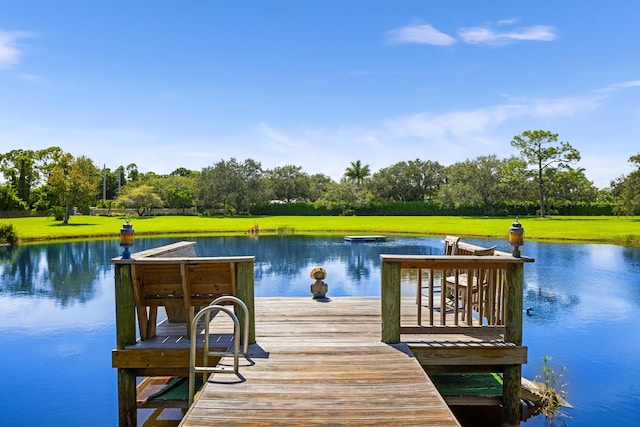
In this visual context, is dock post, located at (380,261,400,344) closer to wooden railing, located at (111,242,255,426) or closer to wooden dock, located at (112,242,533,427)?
wooden dock, located at (112,242,533,427)

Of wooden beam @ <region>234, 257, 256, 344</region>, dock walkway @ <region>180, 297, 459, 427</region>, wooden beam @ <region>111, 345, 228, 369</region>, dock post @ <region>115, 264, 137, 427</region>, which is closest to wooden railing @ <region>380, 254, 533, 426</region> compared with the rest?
dock walkway @ <region>180, 297, 459, 427</region>

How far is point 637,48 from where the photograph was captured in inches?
1058

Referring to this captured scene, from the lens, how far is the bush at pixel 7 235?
1079 inches

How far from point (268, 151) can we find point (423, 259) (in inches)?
2332

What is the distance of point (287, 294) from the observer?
14.0 metres

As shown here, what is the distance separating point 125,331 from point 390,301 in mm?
2854

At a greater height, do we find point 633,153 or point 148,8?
point 148,8

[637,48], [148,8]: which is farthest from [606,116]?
[148,8]

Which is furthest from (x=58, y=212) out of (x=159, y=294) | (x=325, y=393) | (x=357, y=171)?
(x=325, y=393)

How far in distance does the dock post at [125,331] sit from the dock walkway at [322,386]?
1370 millimetres

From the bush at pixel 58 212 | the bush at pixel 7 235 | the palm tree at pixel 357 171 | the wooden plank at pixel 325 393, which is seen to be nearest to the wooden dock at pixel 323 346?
the wooden plank at pixel 325 393

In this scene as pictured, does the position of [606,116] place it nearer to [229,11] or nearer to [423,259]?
[229,11]

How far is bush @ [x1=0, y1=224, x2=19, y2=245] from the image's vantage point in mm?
27414

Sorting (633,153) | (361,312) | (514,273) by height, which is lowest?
(361,312)
